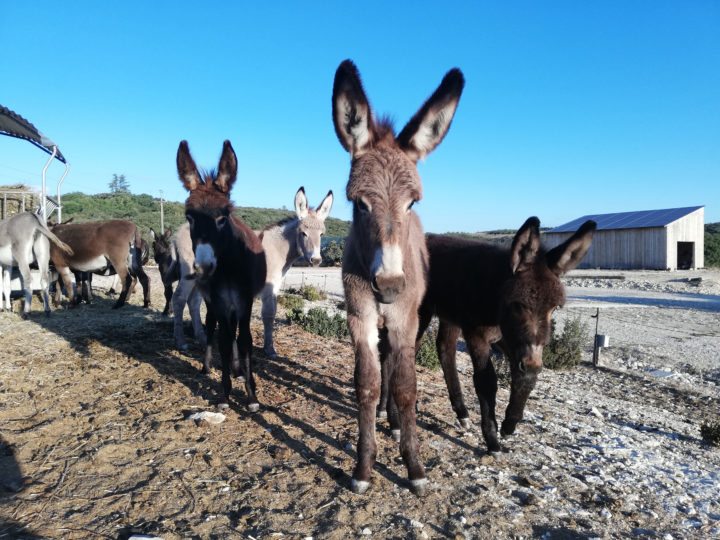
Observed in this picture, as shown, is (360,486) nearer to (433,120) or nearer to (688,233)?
(433,120)

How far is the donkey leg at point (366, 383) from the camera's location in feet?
10.7

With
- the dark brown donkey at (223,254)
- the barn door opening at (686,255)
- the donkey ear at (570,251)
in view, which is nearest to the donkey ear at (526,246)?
the donkey ear at (570,251)

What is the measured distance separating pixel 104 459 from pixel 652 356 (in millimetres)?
10271

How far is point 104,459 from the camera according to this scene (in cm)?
357

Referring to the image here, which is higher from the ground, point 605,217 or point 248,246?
point 605,217

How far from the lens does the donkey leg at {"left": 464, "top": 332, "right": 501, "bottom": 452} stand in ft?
12.9

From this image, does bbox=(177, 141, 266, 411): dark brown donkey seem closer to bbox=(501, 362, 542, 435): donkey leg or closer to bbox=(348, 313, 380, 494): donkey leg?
bbox=(348, 313, 380, 494): donkey leg

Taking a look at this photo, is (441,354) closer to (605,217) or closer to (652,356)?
(652,356)

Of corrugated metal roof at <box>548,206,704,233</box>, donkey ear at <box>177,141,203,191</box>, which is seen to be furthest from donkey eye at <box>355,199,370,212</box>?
corrugated metal roof at <box>548,206,704,233</box>

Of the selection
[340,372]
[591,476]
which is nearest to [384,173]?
[591,476]

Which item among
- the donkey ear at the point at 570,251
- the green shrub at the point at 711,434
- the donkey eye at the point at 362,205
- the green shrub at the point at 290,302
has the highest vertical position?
the donkey eye at the point at 362,205

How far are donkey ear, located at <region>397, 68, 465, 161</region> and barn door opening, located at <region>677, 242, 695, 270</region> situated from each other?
42254 millimetres

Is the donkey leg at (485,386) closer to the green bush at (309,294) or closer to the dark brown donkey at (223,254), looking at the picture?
the dark brown donkey at (223,254)

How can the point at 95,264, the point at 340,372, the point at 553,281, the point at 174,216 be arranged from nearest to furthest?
the point at 553,281 → the point at 340,372 → the point at 95,264 → the point at 174,216
